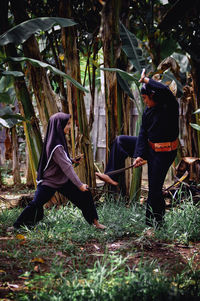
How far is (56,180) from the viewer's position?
489 centimetres

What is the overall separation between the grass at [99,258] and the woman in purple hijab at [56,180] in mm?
171

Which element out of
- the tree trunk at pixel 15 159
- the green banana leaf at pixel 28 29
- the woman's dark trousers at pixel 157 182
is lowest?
the tree trunk at pixel 15 159

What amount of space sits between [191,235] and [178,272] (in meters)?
1.19

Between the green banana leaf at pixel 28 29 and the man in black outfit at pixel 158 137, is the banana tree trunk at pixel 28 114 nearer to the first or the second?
the green banana leaf at pixel 28 29

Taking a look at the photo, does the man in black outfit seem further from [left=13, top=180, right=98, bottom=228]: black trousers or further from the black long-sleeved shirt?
[left=13, top=180, right=98, bottom=228]: black trousers

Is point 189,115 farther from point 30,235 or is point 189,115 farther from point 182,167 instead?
point 30,235

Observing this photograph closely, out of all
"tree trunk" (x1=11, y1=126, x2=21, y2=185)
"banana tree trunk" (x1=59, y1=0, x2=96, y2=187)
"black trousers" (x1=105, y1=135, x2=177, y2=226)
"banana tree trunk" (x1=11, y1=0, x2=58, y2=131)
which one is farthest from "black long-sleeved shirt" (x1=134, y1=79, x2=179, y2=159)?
"tree trunk" (x1=11, y1=126, x2=21, y2=185)

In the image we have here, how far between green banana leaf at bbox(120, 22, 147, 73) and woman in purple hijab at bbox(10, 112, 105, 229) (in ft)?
6.66

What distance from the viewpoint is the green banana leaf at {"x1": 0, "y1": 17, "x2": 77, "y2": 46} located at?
221 inches

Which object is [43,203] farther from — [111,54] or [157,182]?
[111,54]

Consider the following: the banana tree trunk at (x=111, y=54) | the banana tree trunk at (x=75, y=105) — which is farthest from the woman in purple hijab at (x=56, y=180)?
the banana tree trunk at (x=111, y=54)

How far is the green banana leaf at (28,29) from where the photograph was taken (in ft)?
18.4

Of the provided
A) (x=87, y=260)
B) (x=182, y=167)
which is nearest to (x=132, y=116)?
(x=182, y=167)

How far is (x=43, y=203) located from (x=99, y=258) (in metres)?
1.40
